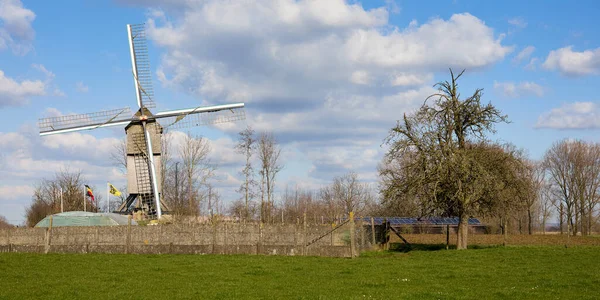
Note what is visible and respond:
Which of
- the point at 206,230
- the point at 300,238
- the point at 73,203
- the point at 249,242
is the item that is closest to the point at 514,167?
the point at 300,238

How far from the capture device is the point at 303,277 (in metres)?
19.5

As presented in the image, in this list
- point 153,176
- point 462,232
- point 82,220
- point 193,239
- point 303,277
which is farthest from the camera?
point 153,176

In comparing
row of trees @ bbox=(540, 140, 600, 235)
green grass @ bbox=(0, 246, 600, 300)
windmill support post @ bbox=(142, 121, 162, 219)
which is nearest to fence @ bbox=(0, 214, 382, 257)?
green grass @ bbox=(0, 246, 600, 300)

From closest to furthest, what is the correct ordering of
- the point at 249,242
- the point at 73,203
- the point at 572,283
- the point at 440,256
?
the point at 572,283 → the point at 440,256 → the point at 249,242 → the point at 73,203

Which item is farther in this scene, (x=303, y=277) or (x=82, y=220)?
(x=82, y=220)

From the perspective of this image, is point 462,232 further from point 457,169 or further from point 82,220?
point 82,220

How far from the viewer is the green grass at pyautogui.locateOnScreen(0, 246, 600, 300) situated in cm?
1573

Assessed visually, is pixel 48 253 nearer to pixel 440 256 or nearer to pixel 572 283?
pixel 440 256

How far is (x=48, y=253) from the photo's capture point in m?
32.0

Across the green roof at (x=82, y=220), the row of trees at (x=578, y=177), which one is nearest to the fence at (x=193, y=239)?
the green roof at (x=82, y=220)

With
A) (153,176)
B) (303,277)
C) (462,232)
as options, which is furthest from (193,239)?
(153,176)

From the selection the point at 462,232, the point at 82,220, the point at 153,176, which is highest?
the point at 153,176

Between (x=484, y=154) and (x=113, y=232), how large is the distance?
834 inches

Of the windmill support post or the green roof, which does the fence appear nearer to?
the green roof
